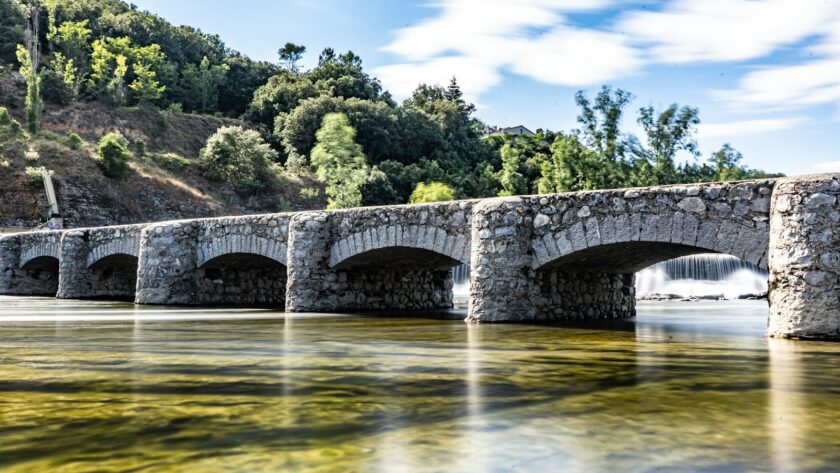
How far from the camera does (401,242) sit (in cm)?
1223

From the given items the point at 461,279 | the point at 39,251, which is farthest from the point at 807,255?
the point at 39,251

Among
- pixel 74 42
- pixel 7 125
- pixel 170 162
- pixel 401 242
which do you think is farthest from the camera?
pixel 74 42

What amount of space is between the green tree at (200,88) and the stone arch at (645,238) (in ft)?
197

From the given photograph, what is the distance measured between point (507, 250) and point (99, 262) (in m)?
14.0

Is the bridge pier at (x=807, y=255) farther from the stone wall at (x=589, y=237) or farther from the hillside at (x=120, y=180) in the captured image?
the hillside at (x=120, y=180)

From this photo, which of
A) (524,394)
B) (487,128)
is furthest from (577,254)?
(487,128)

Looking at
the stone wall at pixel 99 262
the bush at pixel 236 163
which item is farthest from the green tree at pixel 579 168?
the stone wall at pixel 99 262

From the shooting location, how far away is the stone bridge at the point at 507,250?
834 centimetres

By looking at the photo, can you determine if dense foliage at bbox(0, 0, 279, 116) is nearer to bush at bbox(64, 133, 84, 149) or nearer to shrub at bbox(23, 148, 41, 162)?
bush at bbox(64, 133, 84, 149)

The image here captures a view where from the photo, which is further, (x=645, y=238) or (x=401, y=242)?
(x=401, y=242)

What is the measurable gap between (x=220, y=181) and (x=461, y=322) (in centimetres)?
4046

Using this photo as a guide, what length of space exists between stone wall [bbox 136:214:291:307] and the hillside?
22.6 meters

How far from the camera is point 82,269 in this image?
67.5 feet

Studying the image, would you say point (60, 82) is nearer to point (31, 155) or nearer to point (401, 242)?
point (31, 155)
